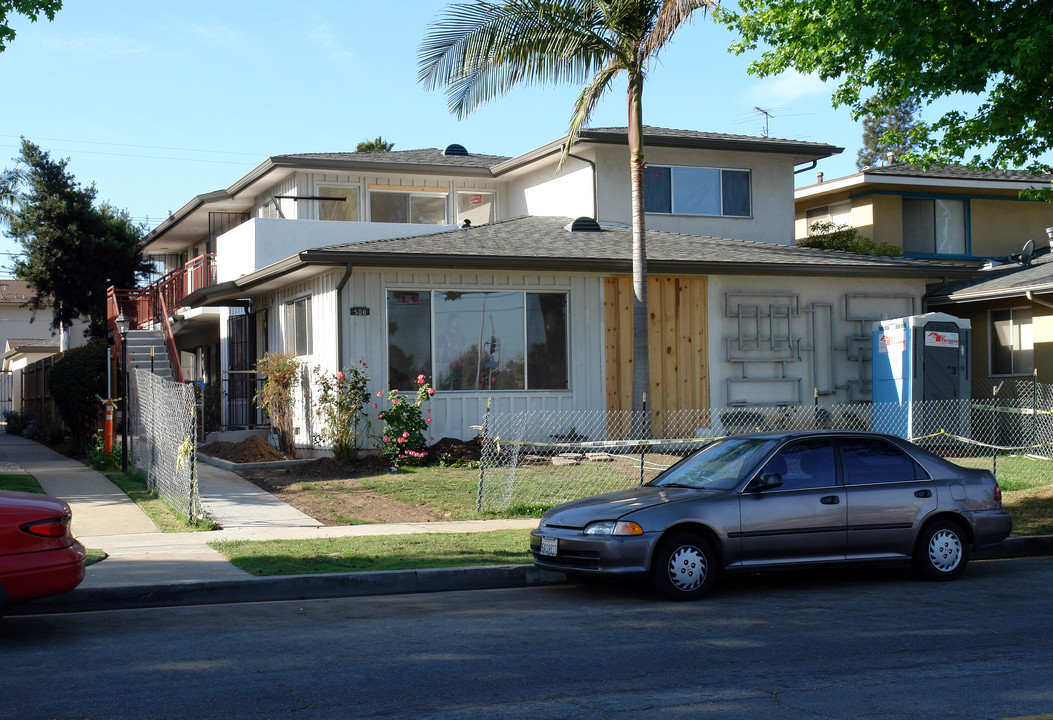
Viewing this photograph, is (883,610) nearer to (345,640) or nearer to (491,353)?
(345,640)

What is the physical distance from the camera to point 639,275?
17781 millimetres

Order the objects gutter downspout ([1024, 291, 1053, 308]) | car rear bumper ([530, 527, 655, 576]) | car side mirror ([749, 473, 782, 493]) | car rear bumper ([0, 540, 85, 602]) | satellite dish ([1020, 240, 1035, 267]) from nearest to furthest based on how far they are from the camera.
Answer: car rear bumper ([0, 540, 85, 602])
car rear bumper ([530, 527, 655, 576])
car side mirror ([749, 473, 782, 493])
gutter downspout ([1024, 291, 1053, 308])
satellite dish ([1020, 240, 1035, 267])

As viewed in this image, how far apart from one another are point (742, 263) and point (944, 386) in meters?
4.33

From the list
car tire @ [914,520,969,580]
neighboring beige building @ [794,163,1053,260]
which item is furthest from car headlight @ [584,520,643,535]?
neighboring beige building @ [794,163,1053,260]

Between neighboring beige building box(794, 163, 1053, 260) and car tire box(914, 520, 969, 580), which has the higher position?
neighboring beige building box(794, 163, 1053, 260)

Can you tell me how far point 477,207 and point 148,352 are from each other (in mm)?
8704

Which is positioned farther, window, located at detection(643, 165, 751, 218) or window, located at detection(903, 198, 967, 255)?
window, located at detection(903, 198, 967, 255)

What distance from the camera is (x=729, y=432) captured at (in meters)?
20.1

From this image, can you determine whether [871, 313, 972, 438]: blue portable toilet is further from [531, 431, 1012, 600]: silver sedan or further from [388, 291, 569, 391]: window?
[531, 431, 1012, 600]: silver sedan

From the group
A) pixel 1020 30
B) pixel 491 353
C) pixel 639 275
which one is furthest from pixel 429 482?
pixel 1020 30

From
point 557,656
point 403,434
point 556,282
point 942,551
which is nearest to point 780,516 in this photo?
point 942,551

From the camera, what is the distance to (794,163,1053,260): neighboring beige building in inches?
1051

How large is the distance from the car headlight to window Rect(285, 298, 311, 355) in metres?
11.6

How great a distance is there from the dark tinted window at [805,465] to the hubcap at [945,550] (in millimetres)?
1195
